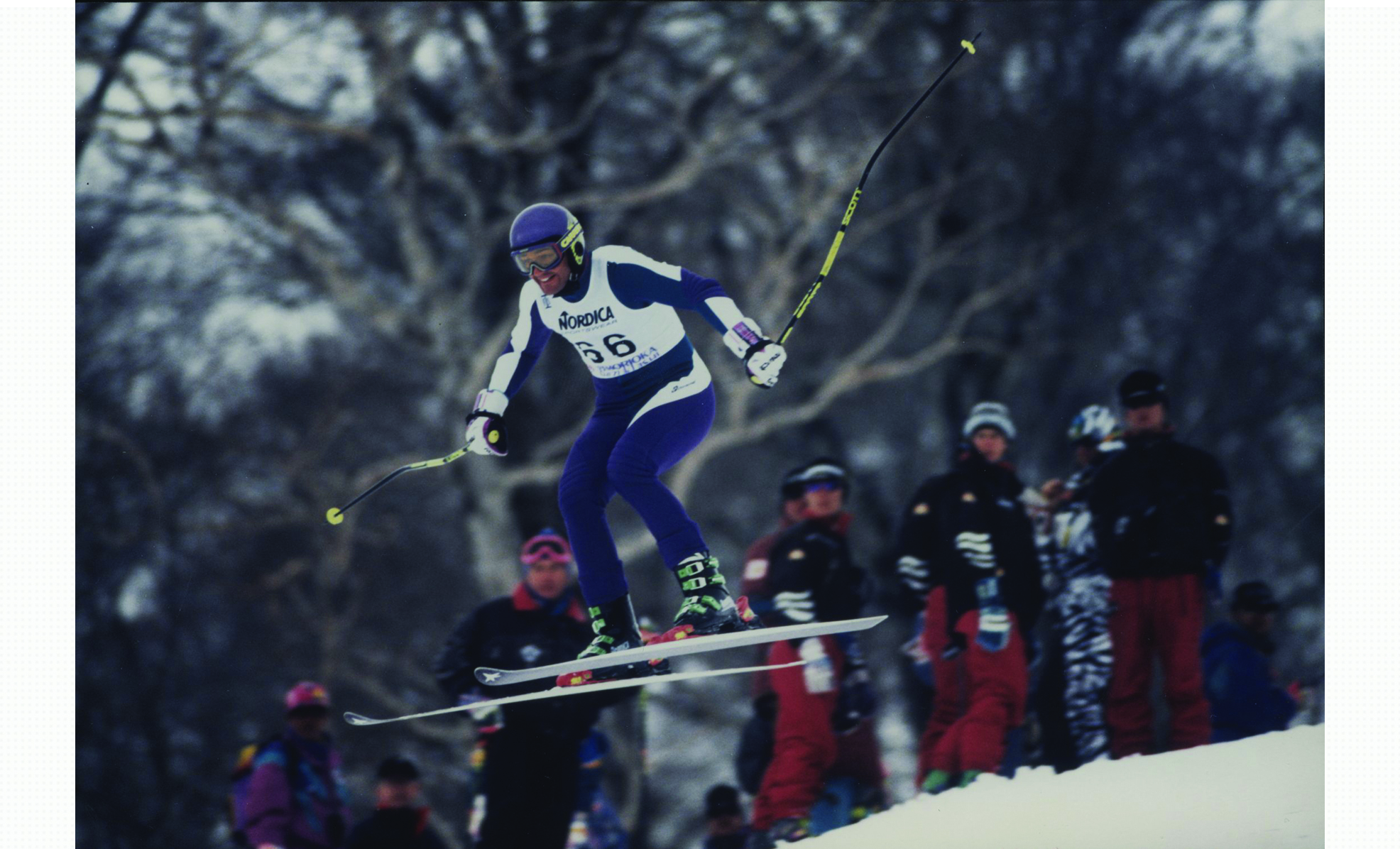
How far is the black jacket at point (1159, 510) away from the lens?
5.23m

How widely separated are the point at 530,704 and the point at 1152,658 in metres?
2.37

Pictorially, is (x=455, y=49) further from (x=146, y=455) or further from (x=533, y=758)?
(x=533, y=758)

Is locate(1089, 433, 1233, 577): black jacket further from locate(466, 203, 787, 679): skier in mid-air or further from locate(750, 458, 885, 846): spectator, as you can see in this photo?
locate(466, 203, 787, 679): skier in mid-air

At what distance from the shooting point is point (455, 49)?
24.1 feet

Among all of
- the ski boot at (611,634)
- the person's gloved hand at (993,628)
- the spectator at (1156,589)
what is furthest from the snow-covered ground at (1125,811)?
the ski boot at (611,634)

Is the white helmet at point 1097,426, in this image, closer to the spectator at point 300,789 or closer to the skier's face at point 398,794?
the skier's face at point 398,794

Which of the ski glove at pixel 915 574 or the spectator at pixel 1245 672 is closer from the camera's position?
the ski glove at pixel 915 574

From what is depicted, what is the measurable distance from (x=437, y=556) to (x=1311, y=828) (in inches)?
206

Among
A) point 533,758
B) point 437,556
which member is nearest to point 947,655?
point 533,758

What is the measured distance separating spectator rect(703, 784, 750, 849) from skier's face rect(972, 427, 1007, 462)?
1632 mm

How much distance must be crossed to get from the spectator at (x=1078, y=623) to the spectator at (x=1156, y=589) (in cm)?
5

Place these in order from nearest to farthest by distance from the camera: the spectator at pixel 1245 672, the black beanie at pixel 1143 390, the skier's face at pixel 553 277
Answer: the skier's face at pixel 553 277
the spectator at pixel 1245 672
the black beanie at pixel 1143 390

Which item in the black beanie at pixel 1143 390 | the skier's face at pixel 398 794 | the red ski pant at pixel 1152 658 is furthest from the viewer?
the black beanie at pixel 1143 390

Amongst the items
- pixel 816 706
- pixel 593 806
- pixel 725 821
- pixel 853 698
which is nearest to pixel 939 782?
pixel 853 698
